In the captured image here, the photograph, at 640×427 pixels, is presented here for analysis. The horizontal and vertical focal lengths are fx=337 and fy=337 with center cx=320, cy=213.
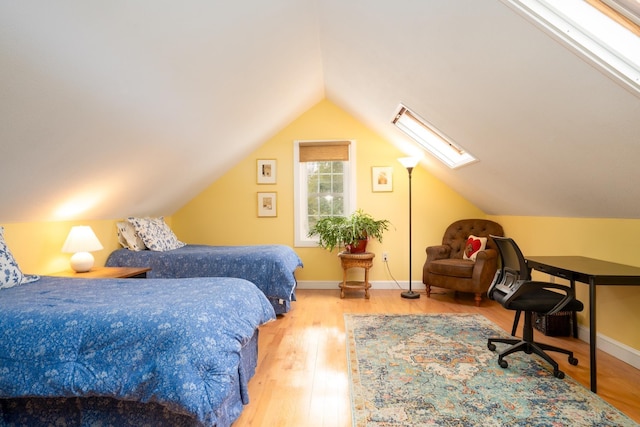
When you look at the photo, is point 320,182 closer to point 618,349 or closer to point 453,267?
point 453,267

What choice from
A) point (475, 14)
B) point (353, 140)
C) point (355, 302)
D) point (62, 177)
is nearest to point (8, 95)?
point (62, 177)

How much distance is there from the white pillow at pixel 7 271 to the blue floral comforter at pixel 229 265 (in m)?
1.27

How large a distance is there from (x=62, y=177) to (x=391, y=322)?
305 centimetres

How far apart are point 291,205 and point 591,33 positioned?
391 centimetres

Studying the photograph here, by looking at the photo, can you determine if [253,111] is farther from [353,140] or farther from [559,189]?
[559,189]

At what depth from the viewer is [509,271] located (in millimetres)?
2533

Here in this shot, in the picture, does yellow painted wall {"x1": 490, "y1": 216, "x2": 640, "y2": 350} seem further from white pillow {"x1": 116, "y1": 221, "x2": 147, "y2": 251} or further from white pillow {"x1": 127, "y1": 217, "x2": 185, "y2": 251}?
white pillow {"x1": 116, "y1": 221, "x2": 147, "y2": 251}

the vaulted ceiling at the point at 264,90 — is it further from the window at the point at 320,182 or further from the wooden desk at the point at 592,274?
the window at the point at 320,182

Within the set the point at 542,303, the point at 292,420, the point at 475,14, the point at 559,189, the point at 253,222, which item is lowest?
the point at 292,420

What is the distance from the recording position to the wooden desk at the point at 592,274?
2.04m

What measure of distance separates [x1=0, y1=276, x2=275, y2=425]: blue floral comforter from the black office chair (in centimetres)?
190

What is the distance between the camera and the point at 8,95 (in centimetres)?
160

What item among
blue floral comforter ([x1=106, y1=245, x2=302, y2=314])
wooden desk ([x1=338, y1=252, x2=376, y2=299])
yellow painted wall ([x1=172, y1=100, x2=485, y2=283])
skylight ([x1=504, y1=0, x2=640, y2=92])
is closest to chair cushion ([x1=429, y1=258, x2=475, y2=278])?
yellow painted wall ([x1=172, y1=100, x2=485, y2=283])

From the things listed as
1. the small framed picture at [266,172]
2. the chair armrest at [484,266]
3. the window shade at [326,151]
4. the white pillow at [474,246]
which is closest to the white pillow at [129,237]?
the small framed picture at [266,172]
